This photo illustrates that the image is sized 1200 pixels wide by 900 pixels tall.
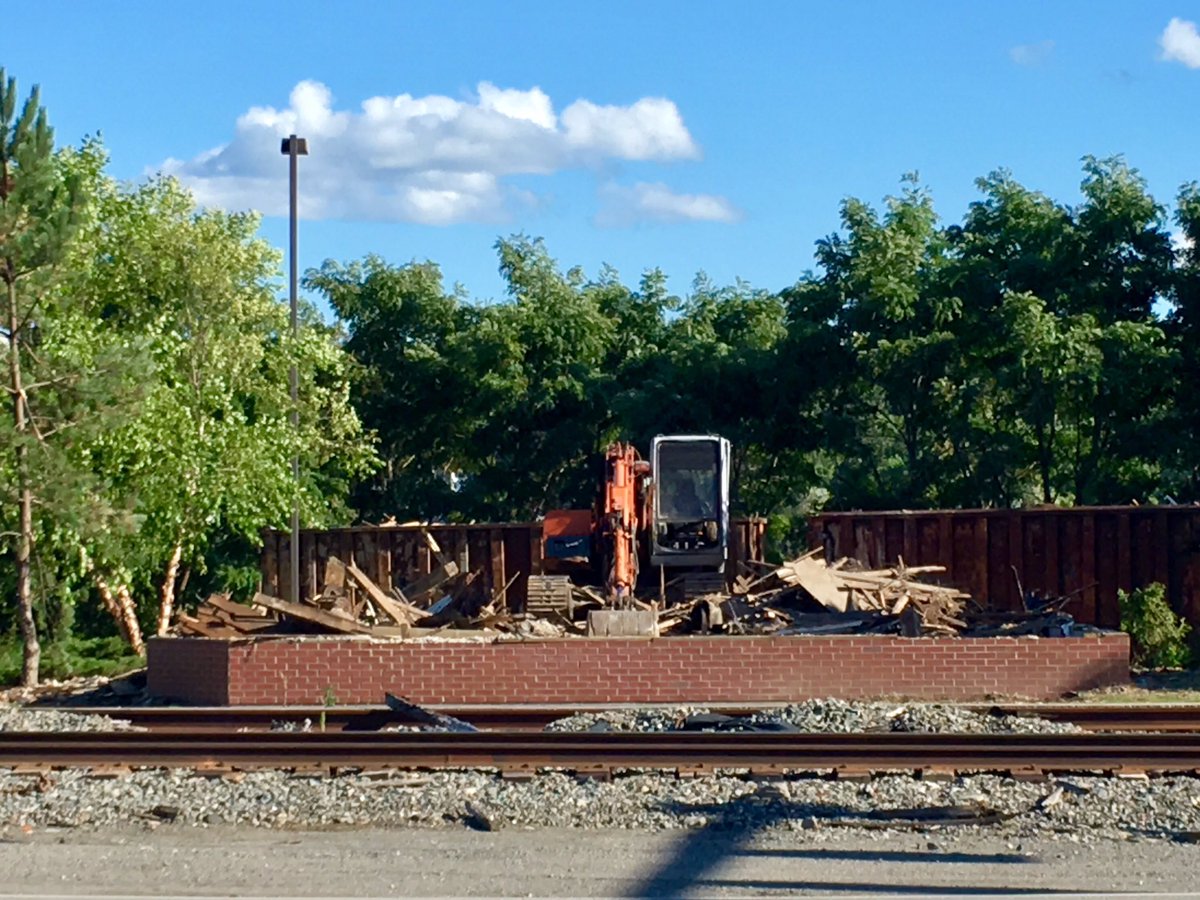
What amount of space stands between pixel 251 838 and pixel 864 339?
20078mm

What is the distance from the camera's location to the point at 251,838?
1095 cm

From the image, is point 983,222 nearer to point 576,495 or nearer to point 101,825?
point 576,495

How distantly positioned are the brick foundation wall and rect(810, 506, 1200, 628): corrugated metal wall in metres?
4.70

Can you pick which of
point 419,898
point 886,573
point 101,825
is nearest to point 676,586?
point 886,573

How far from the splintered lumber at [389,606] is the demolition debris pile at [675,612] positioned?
0.02 m

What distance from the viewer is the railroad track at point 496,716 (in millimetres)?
15703

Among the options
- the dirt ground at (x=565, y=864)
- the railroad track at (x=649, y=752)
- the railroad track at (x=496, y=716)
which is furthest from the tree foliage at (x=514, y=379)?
the dirt ground at (x=565, y=864)

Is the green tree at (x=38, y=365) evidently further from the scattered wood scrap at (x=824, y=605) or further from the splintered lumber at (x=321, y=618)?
the scattered wood scrap at (x=824, y=605)

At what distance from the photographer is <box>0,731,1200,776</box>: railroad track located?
12.8 meters

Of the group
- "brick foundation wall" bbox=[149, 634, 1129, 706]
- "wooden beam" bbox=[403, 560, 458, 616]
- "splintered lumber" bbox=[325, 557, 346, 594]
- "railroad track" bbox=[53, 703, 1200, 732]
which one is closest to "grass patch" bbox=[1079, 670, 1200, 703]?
"brick foundation wall" bbox=[149, 634, 1129, 706]

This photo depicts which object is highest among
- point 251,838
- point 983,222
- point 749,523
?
point 983,222

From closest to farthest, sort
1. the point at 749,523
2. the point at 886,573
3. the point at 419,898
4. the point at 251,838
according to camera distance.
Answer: the point at 419,898 < the point at 251,838 < the point at 886,573 < the point at 749,523

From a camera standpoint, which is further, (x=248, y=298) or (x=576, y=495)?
(x=576, y=495)

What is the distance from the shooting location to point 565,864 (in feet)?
32.9
